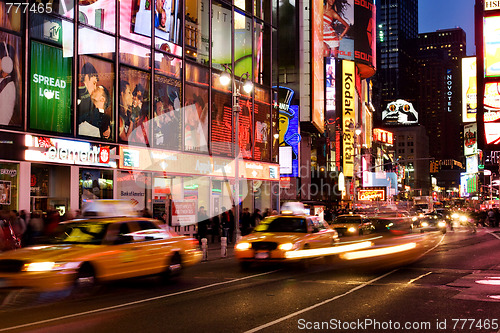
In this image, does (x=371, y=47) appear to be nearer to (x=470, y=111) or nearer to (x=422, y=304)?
(x=470, y=111)

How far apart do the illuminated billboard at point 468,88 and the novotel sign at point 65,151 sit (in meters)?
63.9

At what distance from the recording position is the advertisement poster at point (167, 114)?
30078 millimetres

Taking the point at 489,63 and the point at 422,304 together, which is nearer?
the point at 422,304

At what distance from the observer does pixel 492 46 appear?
141 ft

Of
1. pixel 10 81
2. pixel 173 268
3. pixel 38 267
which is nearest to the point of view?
pixel 38 267

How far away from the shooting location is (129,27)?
28.4 metres

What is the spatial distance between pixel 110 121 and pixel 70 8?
5.29 meters

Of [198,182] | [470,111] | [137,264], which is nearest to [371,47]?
[470,111]

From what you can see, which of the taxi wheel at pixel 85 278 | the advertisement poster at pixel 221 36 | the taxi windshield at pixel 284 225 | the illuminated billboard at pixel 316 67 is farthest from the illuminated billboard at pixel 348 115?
the taxi wheel at pixel 85 278

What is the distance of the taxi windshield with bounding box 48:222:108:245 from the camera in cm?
1264

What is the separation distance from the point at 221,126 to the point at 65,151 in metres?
12.6

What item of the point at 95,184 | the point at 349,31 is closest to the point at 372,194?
the point at 349,31

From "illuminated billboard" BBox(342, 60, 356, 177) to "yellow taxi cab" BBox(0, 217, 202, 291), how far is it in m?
77.2

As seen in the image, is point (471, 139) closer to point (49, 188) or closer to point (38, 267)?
point (49, 188)
